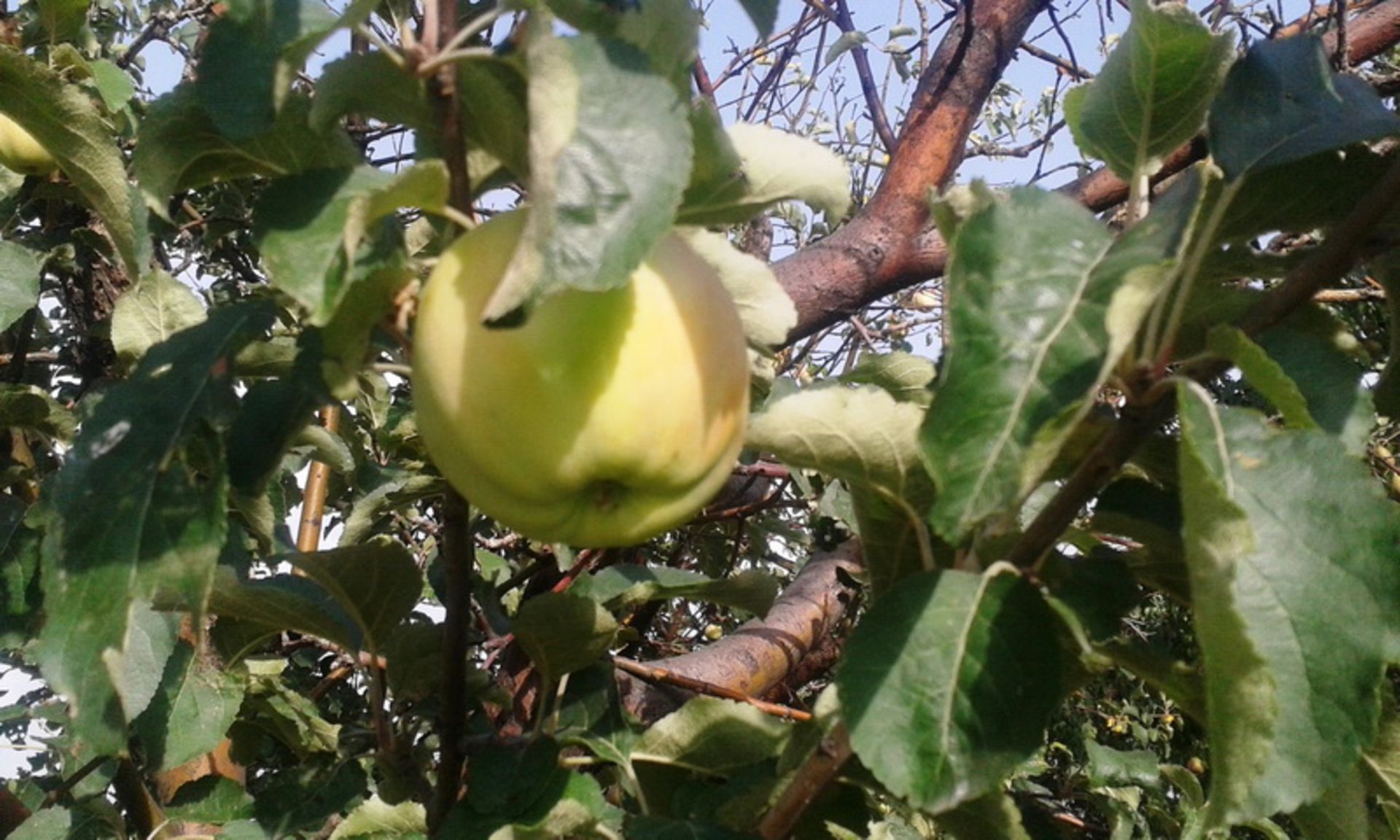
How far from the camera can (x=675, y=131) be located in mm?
570

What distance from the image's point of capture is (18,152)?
5.68 ft

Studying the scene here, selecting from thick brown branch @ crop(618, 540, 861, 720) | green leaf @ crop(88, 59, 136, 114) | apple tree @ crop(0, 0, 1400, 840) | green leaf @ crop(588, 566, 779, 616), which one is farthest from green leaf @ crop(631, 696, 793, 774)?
→ green leaf @ crop(88, 59, 136, 114)

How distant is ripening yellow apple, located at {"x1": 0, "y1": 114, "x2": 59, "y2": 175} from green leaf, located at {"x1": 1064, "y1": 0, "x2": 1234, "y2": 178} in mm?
1509

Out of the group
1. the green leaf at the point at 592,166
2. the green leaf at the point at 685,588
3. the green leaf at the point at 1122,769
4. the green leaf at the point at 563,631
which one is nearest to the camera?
the green leaf at the point at 592,166

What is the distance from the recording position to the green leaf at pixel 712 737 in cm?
102

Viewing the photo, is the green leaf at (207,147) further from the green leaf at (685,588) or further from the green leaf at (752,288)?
the green leaf at (685,588)

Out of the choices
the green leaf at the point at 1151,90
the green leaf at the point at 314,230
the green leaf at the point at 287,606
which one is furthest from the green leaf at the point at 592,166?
the green leaf at the point at 287,606

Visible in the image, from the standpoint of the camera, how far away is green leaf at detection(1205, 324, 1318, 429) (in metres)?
0.62

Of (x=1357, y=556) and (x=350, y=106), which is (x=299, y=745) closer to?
(x=350, y=106)

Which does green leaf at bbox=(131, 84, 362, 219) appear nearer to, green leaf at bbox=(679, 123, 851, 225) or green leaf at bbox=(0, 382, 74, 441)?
green leaf at bbox=(679, 123, 851, 225)

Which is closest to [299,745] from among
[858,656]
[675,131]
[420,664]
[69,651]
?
[420,664]

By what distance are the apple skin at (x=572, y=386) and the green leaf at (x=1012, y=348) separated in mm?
137

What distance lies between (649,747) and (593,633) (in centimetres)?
13

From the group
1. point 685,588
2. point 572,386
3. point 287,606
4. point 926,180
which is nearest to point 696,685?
point 685,588
